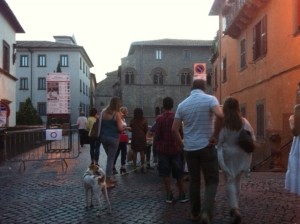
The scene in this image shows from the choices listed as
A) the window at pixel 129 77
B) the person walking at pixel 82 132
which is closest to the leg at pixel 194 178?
the person walking at pixel 82 132

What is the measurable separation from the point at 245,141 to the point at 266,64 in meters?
11.5

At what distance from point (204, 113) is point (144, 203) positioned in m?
2.44

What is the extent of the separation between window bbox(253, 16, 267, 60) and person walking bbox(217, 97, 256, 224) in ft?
38.1

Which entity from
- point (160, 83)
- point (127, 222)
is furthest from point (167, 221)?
point (160, 83)

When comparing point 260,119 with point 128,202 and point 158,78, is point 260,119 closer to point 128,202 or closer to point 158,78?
point 128,202

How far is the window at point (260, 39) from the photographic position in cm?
1783

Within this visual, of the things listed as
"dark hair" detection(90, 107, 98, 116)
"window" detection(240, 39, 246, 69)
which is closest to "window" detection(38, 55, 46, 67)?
"window" detection(240, 39, 246, 69)

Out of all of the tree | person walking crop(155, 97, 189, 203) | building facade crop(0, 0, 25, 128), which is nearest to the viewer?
person walking crop(155, 97, 189, 203)

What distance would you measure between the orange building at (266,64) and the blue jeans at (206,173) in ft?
27.7

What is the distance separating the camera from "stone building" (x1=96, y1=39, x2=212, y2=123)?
207 ft

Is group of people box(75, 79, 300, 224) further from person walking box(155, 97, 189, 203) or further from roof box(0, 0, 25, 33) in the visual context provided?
roof box(0, 0, 25, 33)

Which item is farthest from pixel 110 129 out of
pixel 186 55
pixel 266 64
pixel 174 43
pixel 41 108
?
pixel 41 108

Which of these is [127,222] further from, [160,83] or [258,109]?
[160,83]

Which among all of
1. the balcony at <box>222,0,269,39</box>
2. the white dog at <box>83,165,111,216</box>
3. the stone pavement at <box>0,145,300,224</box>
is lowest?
the stone pavement at <box>0,145,300,224</box>
